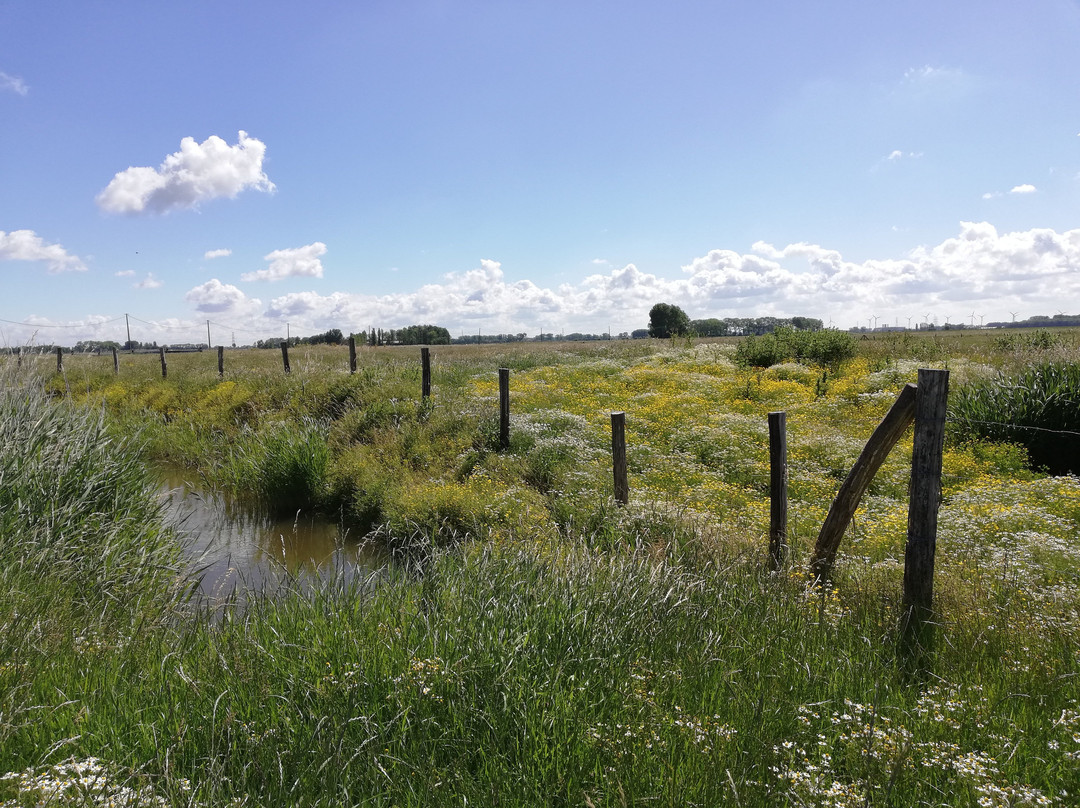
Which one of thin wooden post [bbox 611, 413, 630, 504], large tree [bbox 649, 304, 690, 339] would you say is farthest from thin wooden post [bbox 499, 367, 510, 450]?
large tree [bbox 649, 304, 690, 339]

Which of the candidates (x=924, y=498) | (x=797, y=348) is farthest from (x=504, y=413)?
(x=797, y=348)

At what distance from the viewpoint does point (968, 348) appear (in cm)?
2312

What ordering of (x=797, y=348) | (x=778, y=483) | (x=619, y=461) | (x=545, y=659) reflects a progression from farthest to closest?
(x=797, y=348), (x=619, y=461), (x=778, y=483), (x=545, y=659)

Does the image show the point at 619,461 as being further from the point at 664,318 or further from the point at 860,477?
the point at 664,318

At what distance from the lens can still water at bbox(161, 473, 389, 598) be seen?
26.7 ft

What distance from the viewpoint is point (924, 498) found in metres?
4.31

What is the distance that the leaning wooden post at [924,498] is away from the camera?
14.0 ft

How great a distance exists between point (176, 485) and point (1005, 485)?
15585 millimetres

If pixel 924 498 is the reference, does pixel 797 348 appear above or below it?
above

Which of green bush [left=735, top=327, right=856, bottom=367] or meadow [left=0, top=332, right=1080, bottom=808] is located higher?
green bush [left=735, top=327, right=856, bottom=367]

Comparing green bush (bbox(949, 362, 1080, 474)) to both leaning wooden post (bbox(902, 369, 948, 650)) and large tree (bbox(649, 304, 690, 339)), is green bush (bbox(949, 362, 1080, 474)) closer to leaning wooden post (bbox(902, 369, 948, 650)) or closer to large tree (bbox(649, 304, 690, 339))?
leaning wooden post (bbox(902, 369, 948, 650))

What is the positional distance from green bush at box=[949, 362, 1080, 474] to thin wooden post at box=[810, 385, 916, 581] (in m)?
Result: 6.05

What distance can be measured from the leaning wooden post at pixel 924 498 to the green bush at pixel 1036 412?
21.7 ft

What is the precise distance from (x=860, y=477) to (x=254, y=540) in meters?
9.09
